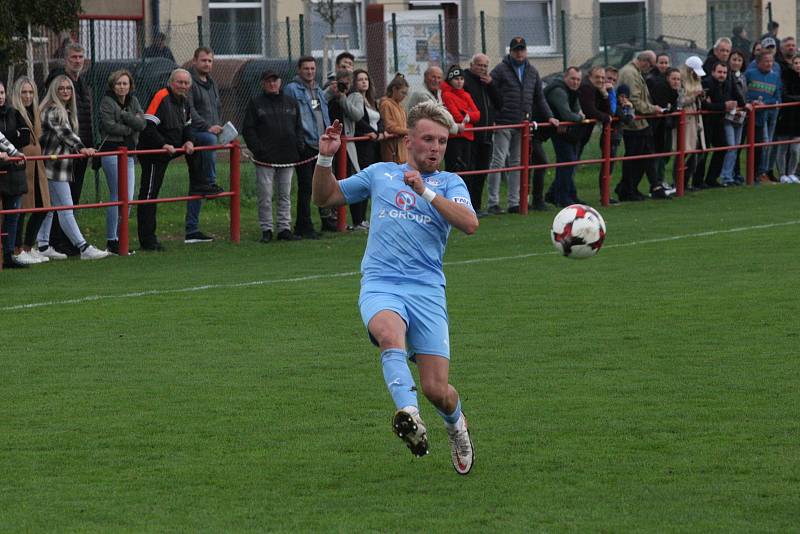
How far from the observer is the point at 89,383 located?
9.16 meters

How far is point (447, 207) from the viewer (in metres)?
6.66

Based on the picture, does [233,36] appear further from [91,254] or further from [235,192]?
[91,254]

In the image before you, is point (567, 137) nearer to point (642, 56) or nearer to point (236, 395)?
point (642, 56)

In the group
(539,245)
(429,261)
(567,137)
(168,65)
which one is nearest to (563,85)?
(567,137)

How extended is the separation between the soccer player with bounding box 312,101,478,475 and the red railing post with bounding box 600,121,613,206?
42.5 ft

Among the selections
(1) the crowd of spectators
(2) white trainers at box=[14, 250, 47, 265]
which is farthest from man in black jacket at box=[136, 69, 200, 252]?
(2) white trainers at box=[14, 250, 47, 265]

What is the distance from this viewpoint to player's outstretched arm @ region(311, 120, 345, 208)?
271 inches

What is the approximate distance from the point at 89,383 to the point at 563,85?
11.5m

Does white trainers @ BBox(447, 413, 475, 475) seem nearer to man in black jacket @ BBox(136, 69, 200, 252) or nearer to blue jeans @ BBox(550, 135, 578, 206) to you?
man in black jacket @ BBox(136, 69, 200, 252)

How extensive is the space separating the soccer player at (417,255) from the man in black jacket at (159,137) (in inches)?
355

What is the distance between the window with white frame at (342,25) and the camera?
96.2 feet

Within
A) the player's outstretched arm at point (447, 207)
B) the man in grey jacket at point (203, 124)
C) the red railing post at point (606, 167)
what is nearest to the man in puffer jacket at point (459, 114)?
the red railing post at point (606, 167)

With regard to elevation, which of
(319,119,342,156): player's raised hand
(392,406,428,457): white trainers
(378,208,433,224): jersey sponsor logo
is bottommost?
(392,406,428,457): white trainers

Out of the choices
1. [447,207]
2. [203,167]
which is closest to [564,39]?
[203,167]
